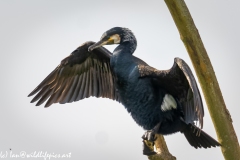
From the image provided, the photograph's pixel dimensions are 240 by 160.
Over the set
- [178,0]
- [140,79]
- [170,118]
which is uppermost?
→ [178,0]

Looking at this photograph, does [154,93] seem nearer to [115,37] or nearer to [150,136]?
[150,136]

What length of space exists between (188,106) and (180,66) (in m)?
0.64

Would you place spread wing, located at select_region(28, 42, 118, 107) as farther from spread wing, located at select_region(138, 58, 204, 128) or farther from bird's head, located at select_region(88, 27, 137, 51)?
spread wing, located at select_region(138, 58, 204, 128)

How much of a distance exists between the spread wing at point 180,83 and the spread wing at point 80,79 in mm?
1337

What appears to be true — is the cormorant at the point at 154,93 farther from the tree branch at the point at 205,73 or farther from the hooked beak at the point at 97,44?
the tree branch at the point at 205,73

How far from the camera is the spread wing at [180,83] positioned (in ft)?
24.7

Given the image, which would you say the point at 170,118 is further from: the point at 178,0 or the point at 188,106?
the point at 178,0

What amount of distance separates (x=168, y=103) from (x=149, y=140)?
1.97ft

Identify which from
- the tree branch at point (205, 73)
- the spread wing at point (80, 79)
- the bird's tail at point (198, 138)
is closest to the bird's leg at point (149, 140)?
the bird's tail at point (198, 138)

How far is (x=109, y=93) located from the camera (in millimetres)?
9508

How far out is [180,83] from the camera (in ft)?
25.9

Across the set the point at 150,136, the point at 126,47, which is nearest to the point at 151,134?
the point at 150,136

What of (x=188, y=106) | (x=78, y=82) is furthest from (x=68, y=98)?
(x=188, y=106)

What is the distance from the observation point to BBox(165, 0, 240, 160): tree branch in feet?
24.9
